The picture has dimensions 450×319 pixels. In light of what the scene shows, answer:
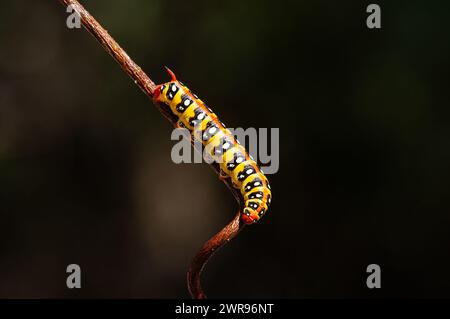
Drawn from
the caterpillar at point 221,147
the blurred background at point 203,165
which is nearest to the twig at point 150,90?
the caterpillar at point 221,147

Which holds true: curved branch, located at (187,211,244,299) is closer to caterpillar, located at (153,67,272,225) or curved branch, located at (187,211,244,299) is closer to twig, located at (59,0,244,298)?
twig, located at (59,0,244,298)

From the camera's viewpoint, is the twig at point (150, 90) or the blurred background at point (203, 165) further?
the blurred background at point (203, 165)

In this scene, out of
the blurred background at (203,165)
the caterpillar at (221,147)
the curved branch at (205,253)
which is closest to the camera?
the curved branch at (205,253)

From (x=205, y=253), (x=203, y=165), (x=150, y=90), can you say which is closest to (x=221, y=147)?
(x=150, y=90)

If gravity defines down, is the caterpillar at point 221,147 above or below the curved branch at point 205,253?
above

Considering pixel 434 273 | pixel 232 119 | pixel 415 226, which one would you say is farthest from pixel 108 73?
pixel 434 273

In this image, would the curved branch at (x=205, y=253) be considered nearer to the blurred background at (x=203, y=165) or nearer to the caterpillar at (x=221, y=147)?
the caterpillar at (x=221, y=147)

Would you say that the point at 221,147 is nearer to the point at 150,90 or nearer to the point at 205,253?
the point at 150,90
